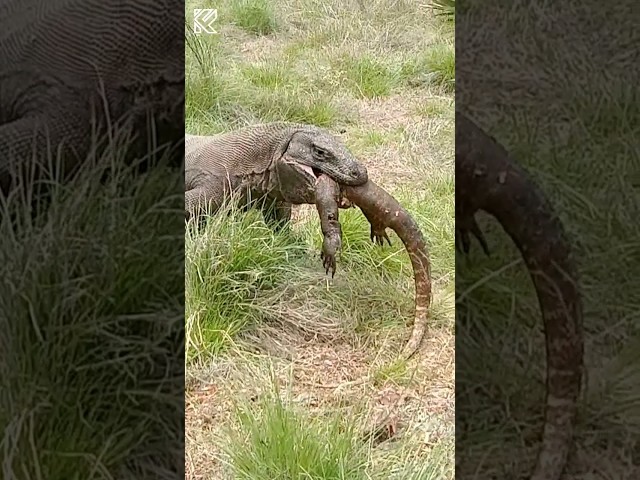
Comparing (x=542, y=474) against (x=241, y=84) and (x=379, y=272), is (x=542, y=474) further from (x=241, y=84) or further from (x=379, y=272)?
(x=241, y=84)

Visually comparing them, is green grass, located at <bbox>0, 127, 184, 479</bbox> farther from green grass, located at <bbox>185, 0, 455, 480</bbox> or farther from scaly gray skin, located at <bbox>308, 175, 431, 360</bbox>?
scaly gray skin, located at <bbox>308, 175, 431, 360</bbox>

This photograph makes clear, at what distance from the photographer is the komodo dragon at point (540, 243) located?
0.66 metres

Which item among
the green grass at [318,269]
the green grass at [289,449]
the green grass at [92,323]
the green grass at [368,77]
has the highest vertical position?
the green grass at [92,323]

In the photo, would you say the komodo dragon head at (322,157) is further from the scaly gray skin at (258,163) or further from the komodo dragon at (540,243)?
the komodo dragon at (540,243)

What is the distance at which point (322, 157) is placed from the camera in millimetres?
1505

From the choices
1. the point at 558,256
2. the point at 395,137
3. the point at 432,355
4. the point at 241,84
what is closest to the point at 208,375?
the point at 432,355

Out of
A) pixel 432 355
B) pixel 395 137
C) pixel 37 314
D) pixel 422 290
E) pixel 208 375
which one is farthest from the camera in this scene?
pixel 395 137

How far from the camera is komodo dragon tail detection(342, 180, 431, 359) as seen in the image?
1365 mm

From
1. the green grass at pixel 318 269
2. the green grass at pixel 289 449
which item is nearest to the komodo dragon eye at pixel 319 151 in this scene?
the green grass at pixel 318 269

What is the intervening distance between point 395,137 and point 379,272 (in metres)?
0.62

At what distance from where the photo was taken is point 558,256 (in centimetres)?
67

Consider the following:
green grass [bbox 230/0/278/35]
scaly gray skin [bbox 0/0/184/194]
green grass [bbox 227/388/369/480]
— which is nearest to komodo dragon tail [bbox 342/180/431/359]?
green grass [bbox 227/388/369/480]

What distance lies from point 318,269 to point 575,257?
823mm

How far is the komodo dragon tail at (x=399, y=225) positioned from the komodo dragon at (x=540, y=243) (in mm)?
668
